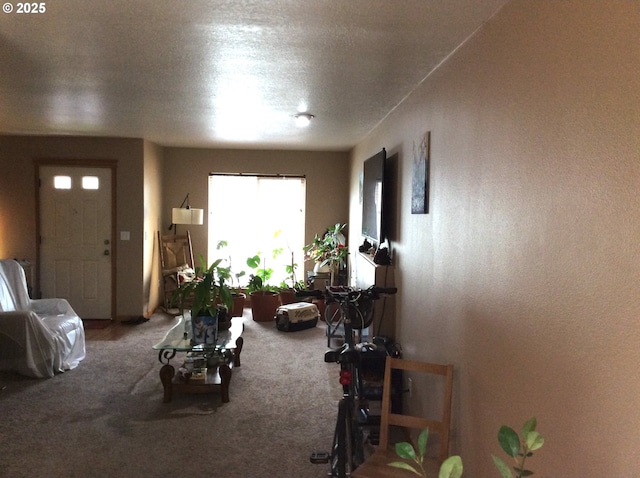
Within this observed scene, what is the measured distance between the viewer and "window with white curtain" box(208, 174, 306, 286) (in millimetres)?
7148

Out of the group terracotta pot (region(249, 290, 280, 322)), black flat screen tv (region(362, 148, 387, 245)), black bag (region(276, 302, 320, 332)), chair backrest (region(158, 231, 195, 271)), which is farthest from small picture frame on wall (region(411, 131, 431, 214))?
chair backrest (region(158, 231, 195, 271))

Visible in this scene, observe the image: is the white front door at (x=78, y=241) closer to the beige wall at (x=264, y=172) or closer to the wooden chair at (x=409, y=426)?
the beige wall at (x=264, y=172)

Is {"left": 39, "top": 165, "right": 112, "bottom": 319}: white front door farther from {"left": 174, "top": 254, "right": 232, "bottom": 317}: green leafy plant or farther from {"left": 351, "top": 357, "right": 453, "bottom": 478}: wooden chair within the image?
{"left": 351, "top": 357, "right": 453, "bottom": 478}: wooden chair

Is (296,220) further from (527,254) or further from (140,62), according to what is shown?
(527,254)

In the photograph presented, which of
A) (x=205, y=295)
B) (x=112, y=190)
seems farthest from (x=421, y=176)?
(x=112, y=190)

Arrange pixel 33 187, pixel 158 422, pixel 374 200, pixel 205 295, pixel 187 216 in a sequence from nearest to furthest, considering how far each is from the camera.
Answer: pixel 158 422 → pixel 205 295 → pixel 374 200 → pixel 33 187 → pixel 187 216

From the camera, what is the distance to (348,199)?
7.08 meters

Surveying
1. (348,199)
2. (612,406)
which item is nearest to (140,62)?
(612,406)

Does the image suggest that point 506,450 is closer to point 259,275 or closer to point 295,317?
point 295,317

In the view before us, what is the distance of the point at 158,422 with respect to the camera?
338cm

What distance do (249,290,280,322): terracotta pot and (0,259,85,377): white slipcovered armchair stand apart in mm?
2142

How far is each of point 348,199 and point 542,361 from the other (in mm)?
Result: 5588

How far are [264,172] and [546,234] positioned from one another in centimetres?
582

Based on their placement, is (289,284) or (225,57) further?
(289,284)
